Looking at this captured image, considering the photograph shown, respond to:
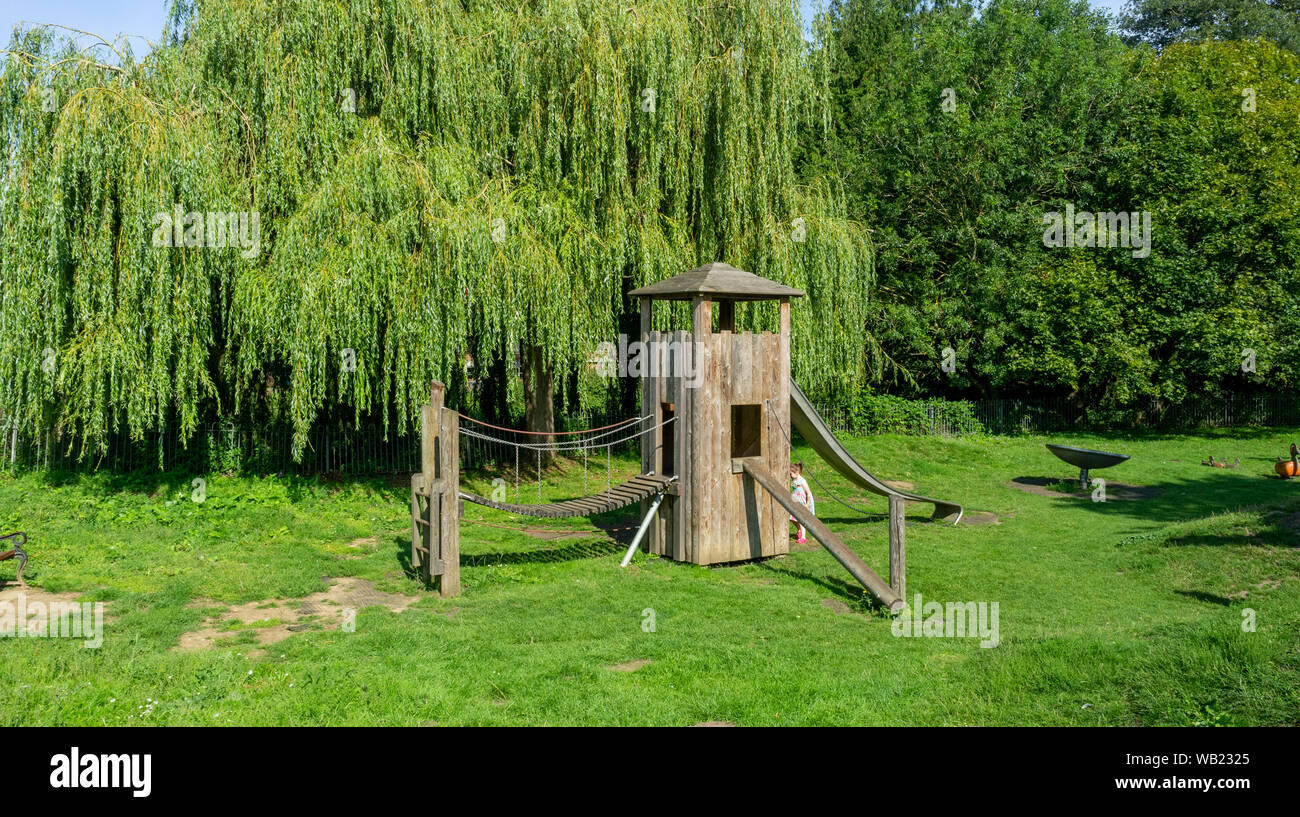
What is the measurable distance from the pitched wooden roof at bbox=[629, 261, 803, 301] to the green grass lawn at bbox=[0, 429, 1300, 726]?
11.5 ft

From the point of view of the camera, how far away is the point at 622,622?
881 cm

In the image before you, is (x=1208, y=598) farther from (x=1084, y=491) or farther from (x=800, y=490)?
(x=1084, y=491)

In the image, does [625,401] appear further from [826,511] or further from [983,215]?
[983,215]

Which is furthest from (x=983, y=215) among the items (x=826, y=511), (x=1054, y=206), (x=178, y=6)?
(x=178, y=6)

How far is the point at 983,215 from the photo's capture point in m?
27.5

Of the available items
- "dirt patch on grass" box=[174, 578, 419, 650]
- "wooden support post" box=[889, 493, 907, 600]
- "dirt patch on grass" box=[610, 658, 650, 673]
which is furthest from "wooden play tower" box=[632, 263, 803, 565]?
"dirt patch on grass" box=[610, 658, 650, 673]

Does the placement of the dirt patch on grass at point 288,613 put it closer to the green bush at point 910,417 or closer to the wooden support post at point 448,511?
the wooden support post at point 448,511

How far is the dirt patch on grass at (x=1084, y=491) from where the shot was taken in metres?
17.5

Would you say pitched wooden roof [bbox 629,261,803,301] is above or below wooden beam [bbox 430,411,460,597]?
above

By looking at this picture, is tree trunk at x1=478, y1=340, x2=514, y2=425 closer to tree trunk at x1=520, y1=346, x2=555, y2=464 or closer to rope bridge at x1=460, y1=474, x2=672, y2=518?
tree trunk at x1=520, y1=346, x2=555, y2=464

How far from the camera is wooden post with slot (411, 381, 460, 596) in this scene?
984cm

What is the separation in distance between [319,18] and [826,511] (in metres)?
11.3

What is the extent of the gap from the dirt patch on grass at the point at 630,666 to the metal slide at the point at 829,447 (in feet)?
19.4
